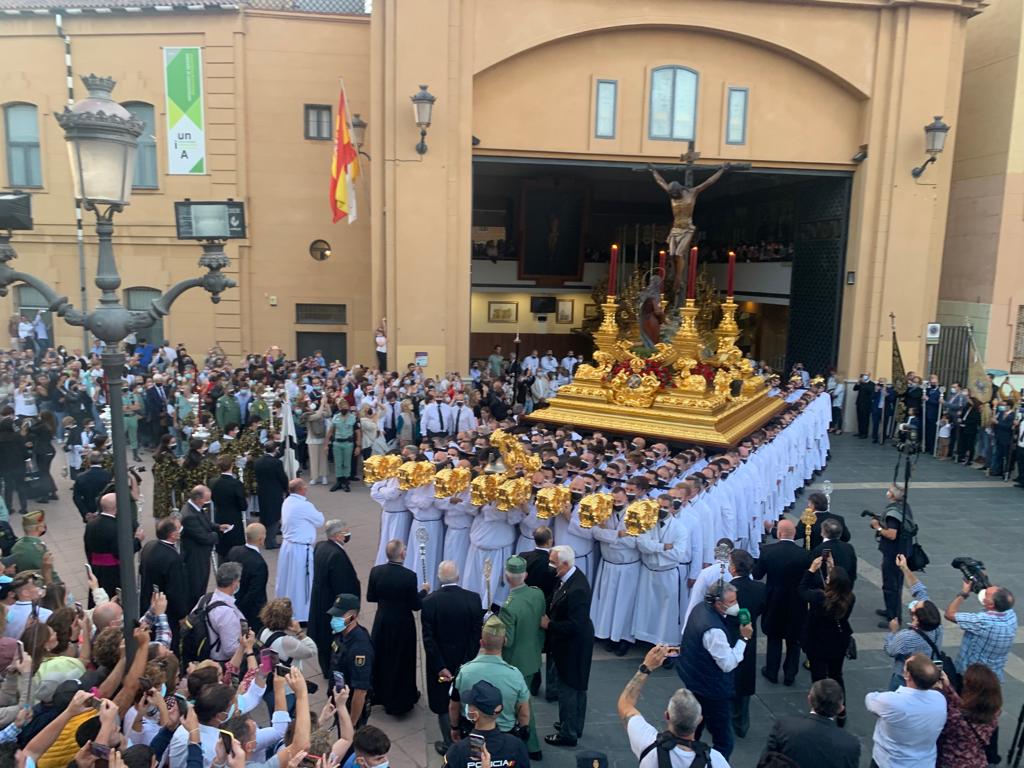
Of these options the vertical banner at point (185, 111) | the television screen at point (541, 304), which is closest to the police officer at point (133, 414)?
the vertical banner at point (185, 111)

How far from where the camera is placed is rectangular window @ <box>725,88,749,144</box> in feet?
63.7

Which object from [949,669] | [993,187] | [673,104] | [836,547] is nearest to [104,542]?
[836,547]

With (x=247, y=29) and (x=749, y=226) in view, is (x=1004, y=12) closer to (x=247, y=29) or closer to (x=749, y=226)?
(x=749, y=226)

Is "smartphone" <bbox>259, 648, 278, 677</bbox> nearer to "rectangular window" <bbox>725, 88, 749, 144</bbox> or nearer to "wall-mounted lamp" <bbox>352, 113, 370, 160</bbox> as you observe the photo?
"wall-mounted lamp" <bbox>352, 113, 370, 160</bbox>

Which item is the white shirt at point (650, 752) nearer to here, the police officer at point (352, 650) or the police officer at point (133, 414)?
the police officer at point (352, 650)

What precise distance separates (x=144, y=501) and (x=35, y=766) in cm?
966

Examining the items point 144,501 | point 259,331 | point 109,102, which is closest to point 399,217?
point 259,331

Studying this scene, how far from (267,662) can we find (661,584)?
4.36 metres

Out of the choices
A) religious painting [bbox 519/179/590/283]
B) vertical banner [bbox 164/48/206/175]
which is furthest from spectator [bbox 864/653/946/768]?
religious painting [bbox 519/179/590/283]

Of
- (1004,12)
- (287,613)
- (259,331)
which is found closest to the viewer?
(287,613)

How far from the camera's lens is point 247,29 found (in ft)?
68.2

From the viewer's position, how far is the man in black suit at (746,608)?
21.7ft

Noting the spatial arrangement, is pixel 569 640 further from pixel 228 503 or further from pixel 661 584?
pixel 228 503

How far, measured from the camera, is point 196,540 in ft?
25.5
